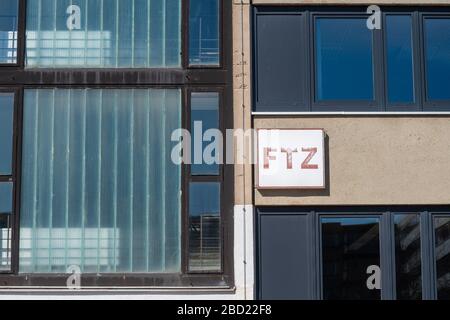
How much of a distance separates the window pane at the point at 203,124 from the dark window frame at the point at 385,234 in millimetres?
990

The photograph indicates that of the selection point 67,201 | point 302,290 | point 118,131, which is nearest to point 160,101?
point 118,131

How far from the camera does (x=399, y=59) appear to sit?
47.1 ft

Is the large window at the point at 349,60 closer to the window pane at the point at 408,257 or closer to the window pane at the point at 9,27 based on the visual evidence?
the window pane at the point at 408,257

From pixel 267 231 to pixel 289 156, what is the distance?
1149 mm

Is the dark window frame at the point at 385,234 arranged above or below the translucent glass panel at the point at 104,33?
below

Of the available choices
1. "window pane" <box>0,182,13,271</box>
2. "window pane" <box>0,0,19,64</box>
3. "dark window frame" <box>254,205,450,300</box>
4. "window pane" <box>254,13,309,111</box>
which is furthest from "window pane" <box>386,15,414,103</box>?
"window pane" <box>0,182,13,271</box>

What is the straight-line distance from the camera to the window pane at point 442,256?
1382 cm

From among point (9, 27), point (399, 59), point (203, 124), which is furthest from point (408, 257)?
point (9, 27)

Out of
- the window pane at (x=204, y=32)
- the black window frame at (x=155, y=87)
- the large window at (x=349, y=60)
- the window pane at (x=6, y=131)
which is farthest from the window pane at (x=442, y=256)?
the window pane at (x=6, y=131)

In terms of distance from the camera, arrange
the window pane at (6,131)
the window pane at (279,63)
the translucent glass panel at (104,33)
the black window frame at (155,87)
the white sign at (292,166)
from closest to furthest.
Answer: the black window frame at (155,87) → the white sign at (292,166) → the window pane at (6,131) → the window pane at (279,63) → the translucent glass panel at (104,33)

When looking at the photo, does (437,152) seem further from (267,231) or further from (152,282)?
(152,282)

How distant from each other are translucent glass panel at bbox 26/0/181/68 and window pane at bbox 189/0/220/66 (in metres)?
0.21

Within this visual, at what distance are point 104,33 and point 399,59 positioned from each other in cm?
450

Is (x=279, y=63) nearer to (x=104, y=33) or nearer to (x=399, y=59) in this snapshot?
(x=399, y=59)
